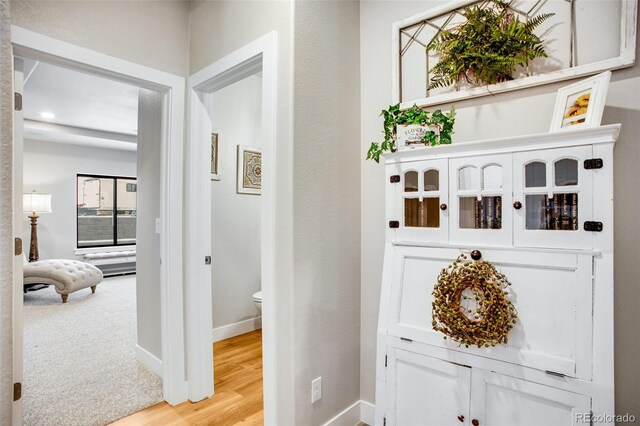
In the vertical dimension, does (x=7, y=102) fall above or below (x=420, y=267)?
above

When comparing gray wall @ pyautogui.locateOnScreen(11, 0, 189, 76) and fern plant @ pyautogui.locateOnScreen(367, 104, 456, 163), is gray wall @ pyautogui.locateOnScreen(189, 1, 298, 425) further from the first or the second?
gray wall @ pyautogui.locateOnScreen(11, 0, 189, 76)

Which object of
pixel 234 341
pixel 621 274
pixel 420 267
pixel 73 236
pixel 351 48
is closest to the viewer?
pixel 621 274

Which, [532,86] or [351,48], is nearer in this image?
[532,86]

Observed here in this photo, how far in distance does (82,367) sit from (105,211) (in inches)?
208

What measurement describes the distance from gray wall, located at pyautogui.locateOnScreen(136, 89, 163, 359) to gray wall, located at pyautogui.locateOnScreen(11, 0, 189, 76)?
0.36 metres

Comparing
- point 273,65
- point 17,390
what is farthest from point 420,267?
point 17,390

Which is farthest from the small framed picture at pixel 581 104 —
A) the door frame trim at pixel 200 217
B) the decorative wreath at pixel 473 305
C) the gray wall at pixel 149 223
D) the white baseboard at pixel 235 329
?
the white baseboard at pixel 235 329

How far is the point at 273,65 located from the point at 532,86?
121 centimetres

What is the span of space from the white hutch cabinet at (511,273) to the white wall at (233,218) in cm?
222

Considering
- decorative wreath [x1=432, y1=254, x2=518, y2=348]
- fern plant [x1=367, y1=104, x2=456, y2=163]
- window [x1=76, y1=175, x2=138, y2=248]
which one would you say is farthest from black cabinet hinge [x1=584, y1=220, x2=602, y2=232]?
window [x1=76, y1=175, x2=138, y2=248]

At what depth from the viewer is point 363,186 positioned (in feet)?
6.84

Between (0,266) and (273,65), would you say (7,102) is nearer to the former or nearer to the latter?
(0,266)

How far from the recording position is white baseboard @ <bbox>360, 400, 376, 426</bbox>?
6.56ft

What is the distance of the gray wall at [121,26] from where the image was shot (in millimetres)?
1726
